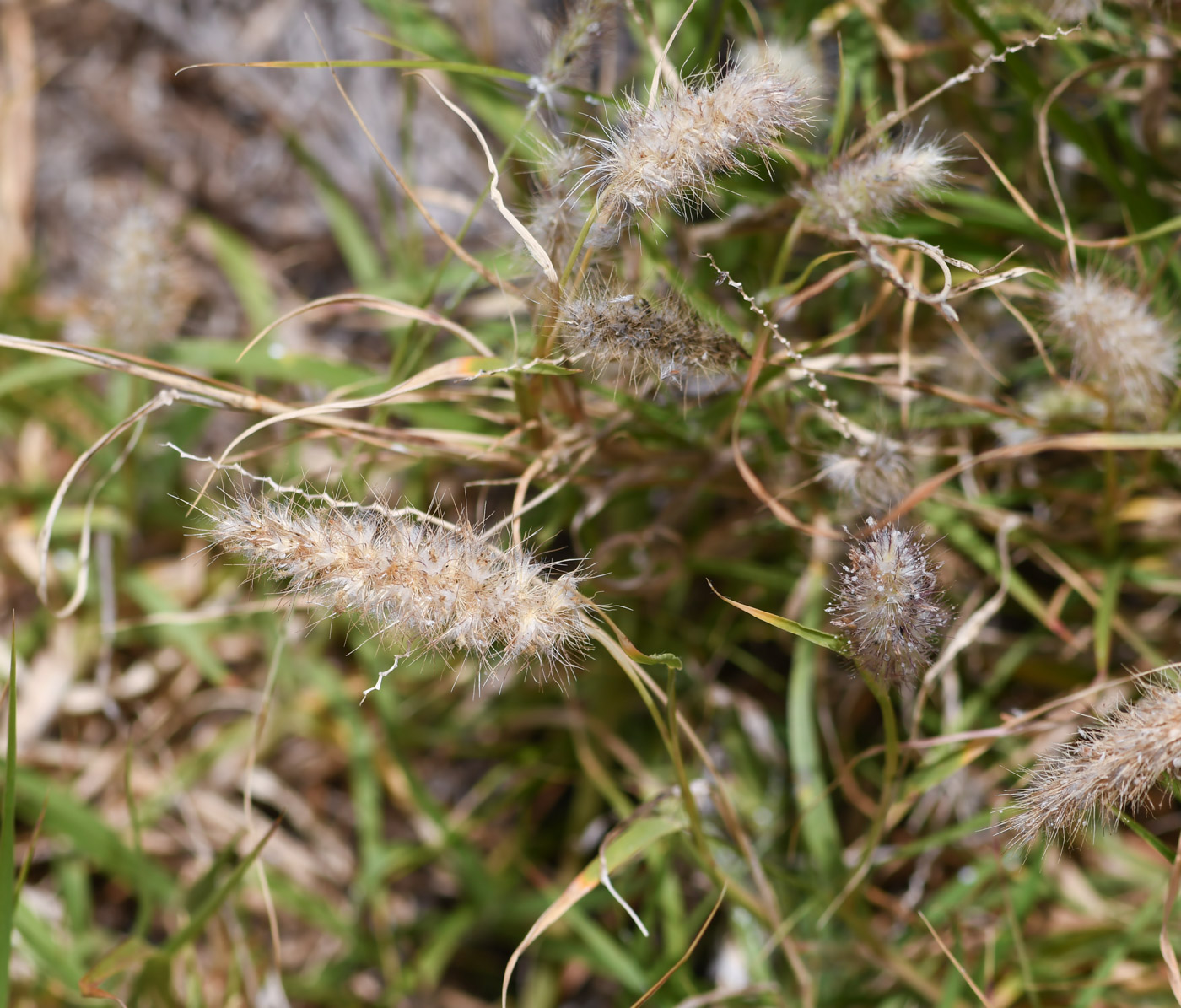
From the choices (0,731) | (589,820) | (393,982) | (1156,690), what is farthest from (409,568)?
(0,731)

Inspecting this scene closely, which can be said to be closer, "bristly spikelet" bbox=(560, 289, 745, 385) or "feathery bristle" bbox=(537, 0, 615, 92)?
"bristly spikelet" bbox=(560, 289, 745, 385)

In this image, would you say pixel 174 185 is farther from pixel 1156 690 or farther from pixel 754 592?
pixel 1156 690

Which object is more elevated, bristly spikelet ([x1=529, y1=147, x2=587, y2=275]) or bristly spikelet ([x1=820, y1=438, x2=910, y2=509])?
bristly spikelet ([x1=529, y1=147, x2=587, y2=275])

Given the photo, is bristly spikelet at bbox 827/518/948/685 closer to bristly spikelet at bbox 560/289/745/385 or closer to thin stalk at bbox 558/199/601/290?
bristly spikelet at bbox 560/289/745/385

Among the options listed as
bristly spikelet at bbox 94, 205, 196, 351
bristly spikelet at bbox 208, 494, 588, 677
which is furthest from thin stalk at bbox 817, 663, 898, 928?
bristly spikelet at bbox 94, 205, 196, 351

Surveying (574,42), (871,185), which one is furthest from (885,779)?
(574,42)

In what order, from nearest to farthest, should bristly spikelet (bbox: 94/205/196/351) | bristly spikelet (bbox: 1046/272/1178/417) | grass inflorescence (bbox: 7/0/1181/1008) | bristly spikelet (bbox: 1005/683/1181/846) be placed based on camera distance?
bristly spikelet (bbox: 1005/683/1181/846), grass inflorescence (bbox: 7/0/1181/1008), bristly spikelet (bbox: 1046/272/1178/417), bristly spikelet (bbox: 94/205/196/351)

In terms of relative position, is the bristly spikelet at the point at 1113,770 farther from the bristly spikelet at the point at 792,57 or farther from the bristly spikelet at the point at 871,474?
the bristly spikelet at the point at 792,57

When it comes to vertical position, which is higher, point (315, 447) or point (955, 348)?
point (955, 348)

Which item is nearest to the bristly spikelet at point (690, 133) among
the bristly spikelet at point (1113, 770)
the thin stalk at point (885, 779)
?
the thin stalk at point (885, 779)
